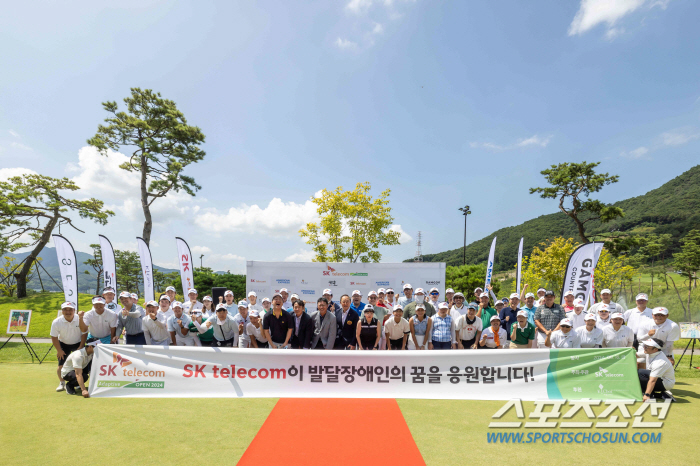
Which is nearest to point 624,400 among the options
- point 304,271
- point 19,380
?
point 304,271

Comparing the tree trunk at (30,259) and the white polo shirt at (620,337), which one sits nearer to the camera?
the white polo shirt at (620,337)

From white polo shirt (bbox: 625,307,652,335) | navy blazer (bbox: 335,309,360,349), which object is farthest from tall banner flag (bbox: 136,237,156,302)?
white polo shirt (bbox: 625,307,652,335)

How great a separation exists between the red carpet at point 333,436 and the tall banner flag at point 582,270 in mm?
7611

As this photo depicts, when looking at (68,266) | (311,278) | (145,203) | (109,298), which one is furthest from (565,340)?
(145,203)

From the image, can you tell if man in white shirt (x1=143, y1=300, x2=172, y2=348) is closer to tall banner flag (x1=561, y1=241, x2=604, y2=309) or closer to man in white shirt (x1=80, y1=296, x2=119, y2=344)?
man in white shirt (x1=80, y1=296, x2=119, y2=344)

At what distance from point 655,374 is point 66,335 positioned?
35.9 ft

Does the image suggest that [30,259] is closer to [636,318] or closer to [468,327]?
[468,327]

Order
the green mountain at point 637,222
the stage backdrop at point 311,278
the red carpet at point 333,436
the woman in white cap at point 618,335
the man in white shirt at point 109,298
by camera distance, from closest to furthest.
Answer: the red carpet at point 333,436 < the woman in white cap at point 618,335 < the man in white shirt at point 109,298 < the stage backdrop at point 311,278 < the green mountain at point 637,222

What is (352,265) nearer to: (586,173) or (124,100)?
(124,100)

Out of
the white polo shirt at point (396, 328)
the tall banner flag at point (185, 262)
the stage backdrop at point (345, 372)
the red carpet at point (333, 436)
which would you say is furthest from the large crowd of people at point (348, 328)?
the tall banner flag at point (185, 262)

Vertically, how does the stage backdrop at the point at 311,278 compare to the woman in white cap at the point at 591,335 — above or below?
above

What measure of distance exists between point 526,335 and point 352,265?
7.02 m

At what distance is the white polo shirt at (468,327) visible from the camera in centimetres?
730

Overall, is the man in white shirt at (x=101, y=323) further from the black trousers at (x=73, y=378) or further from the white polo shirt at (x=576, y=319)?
the white polo shirt at (x=576, y=319)
